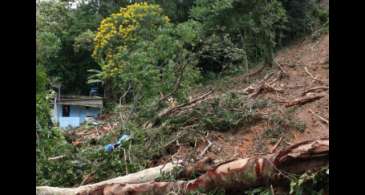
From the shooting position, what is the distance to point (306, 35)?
14.0 meters

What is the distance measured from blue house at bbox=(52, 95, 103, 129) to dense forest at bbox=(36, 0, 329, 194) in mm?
1709

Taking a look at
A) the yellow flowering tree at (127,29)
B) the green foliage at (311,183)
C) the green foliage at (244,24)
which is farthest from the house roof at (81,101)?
the green foliage at (311,183)

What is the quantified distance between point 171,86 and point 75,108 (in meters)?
11.1

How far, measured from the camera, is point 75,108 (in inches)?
733

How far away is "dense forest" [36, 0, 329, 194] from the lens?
6.12m

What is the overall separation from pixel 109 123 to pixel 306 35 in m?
8.00

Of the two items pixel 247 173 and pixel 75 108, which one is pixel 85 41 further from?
pixel 247 173

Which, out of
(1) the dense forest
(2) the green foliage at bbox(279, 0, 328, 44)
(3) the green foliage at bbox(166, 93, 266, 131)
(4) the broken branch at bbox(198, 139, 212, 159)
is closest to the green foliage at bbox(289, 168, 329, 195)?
(1) the dense forest

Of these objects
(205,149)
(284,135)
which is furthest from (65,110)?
(284,135)

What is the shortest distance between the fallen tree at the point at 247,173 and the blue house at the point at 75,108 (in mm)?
13206

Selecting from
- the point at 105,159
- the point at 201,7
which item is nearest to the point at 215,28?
the point at 201,7

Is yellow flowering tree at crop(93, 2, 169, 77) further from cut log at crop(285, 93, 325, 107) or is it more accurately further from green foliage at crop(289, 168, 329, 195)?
green foliage at crop(289, 168, 329, 195)
